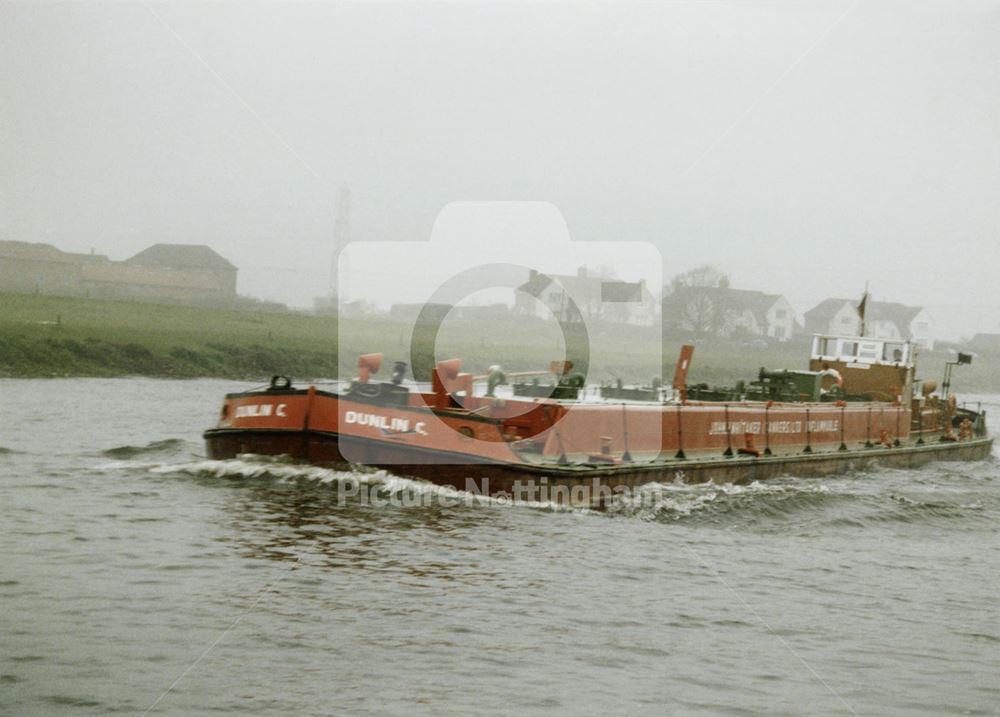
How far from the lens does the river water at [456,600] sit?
8.50 meters

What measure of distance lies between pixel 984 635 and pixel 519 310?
2073 centimetres

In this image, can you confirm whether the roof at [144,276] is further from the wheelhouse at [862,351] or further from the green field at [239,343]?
the wheelhouse at [862,351]

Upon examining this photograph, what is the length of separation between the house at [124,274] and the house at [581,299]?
28886 millimetres

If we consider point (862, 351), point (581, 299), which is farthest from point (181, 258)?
point (862, 351)

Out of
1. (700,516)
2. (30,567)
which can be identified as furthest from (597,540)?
(30,567)

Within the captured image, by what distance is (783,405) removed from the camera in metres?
22.5

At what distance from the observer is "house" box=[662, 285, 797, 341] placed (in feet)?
210

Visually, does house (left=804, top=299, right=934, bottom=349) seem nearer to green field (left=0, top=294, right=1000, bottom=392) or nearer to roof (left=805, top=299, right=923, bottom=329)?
roof (left=805, top=299, right=923, bottom=329)

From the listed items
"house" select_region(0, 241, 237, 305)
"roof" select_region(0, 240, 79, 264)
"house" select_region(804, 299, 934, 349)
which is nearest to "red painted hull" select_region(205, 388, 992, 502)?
"house" select_region(0, 241, 237, 305)

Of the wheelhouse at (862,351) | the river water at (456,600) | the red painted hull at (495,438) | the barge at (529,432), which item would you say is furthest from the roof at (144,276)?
the red painted hull at (495,438)

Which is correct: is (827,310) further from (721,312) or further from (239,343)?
(239,343)

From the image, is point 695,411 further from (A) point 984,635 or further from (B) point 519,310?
(B) point 519,310

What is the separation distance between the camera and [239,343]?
44969 millimetres

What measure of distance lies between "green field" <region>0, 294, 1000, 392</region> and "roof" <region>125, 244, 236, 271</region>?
11.1 meters
